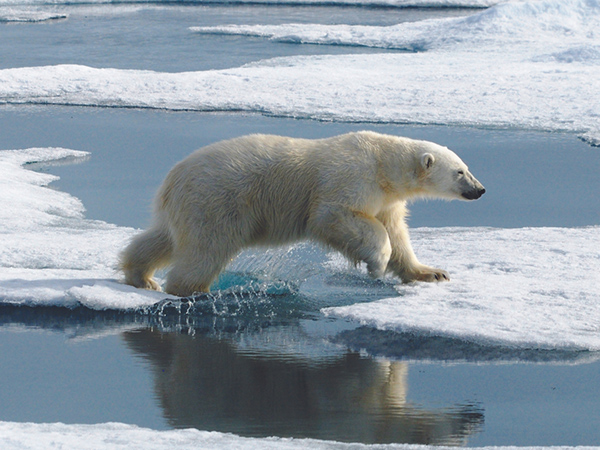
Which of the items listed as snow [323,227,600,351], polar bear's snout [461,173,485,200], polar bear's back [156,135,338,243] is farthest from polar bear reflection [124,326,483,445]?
polar bear's snout [461,173,485,200]

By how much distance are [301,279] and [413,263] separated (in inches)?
26.1

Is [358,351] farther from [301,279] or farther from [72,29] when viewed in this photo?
[72,29]

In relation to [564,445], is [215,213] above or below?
above

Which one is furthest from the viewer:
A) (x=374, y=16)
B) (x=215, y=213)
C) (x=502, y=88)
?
(x=374, y=16)

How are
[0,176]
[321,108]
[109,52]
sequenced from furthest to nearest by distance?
[109,52], [321,108], [0,176]

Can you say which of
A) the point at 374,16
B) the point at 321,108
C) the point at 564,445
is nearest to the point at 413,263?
the point at 564,445

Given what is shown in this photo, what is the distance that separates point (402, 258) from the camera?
512 centimetres

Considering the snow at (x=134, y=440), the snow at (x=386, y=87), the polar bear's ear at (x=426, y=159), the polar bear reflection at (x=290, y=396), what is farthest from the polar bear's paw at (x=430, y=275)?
the snow at (x=386, y=87)

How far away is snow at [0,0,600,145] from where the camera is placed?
10406 millimetres

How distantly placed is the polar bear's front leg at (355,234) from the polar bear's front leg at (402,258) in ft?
0.94

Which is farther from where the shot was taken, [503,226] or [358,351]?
[503,226]

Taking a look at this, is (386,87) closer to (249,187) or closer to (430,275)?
(430,275)

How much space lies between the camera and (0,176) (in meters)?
7.48

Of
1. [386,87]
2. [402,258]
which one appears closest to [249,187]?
[402,258]
